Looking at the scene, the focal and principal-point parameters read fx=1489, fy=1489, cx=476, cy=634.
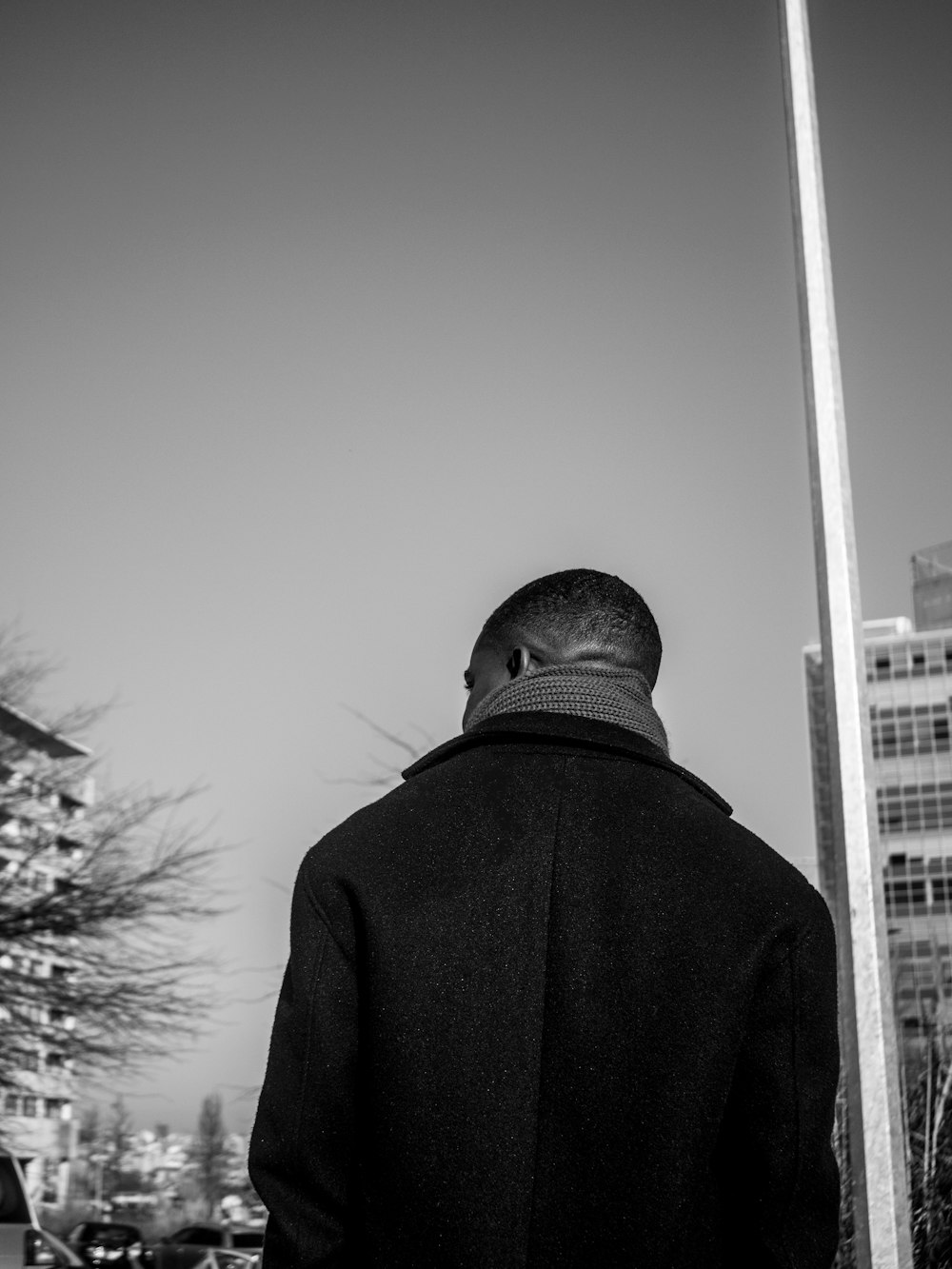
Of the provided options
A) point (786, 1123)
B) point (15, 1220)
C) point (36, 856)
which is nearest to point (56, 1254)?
point (15, 1220)

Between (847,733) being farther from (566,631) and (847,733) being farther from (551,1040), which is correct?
(551,1040)

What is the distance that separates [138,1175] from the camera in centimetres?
7819

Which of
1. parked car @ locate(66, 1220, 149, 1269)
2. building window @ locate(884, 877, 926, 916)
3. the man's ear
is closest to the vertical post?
the man's ear

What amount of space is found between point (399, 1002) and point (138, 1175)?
274 ft

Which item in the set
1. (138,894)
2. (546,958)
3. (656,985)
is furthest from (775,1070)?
(138,894)

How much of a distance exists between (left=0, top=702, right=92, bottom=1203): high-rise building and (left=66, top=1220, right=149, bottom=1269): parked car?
4.50 m

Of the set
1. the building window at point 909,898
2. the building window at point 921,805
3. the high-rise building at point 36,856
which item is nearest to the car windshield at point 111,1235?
the high-rise building at point 36,856

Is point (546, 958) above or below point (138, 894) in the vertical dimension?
below

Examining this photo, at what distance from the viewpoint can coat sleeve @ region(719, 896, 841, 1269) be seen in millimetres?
1646

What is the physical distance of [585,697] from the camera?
5.98 ft

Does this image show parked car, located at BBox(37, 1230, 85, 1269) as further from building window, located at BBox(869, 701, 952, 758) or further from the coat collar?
building window, located at BBox(869, 701, 952, 758)

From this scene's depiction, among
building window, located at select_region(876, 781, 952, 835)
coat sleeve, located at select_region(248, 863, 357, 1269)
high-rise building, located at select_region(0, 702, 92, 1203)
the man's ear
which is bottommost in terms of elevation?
coat sleeve, located at select_region(248, 863, 357, 1269)

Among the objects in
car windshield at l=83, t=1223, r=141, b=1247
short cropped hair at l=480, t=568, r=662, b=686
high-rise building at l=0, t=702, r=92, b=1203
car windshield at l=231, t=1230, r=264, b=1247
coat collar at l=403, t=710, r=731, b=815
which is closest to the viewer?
coat collar at l=403, t=710, r=731, b=815

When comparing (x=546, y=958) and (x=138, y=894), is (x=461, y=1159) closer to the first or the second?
(x=546, y=958)
